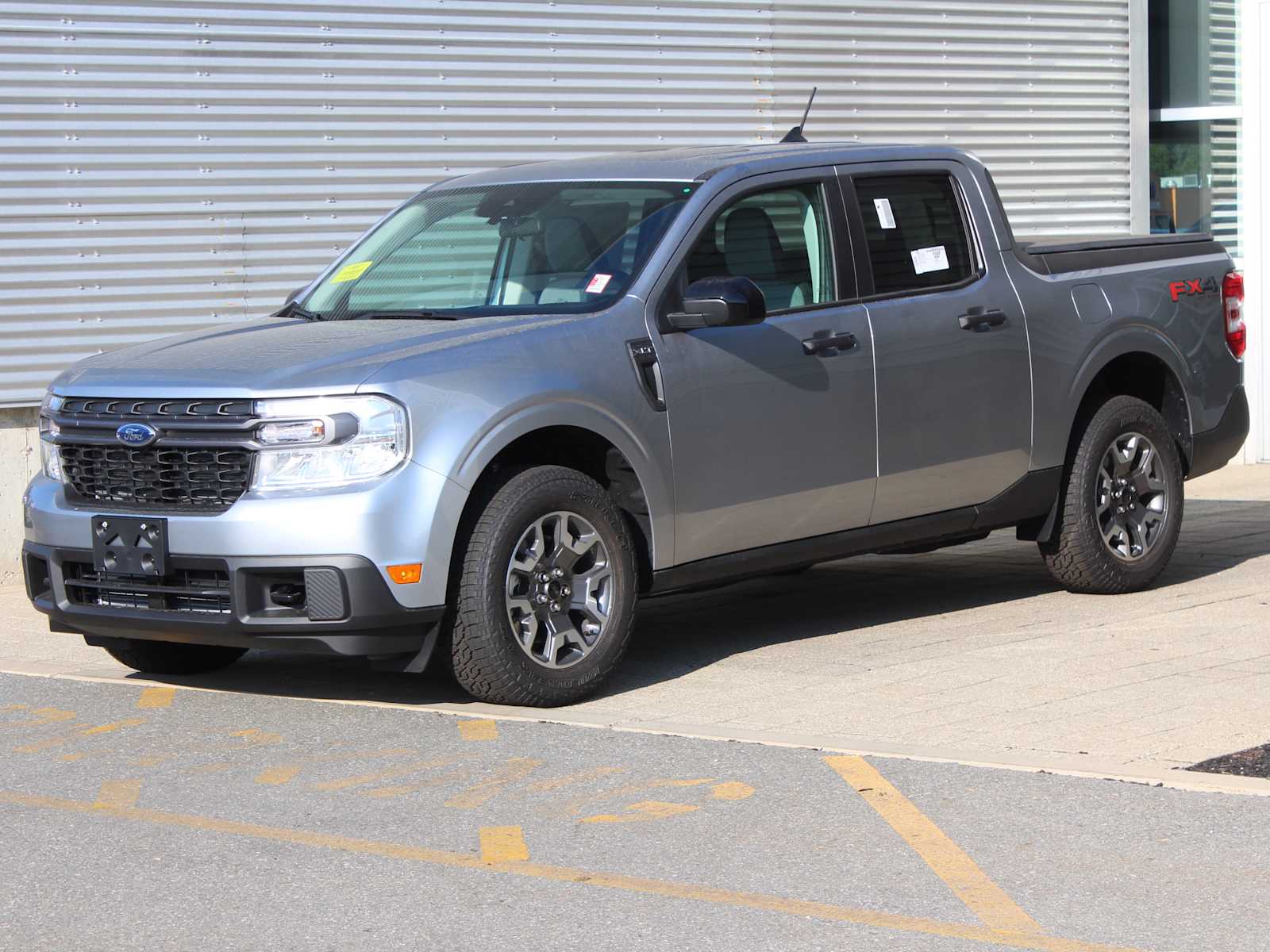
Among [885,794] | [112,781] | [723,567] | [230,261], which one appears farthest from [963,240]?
[230,261]

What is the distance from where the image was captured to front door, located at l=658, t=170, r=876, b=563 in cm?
710

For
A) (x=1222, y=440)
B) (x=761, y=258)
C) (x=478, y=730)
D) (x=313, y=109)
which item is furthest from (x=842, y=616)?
(x=313, y=109)

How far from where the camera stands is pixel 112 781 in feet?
19.4

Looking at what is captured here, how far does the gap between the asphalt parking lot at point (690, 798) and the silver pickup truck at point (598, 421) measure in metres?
0.40

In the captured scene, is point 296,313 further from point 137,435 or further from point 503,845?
point 503,845

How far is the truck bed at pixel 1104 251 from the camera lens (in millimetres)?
8477

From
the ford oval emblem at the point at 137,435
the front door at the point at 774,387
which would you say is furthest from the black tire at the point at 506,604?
the ford oval emblem at the point at 137,435

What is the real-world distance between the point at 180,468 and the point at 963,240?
11.2 ft

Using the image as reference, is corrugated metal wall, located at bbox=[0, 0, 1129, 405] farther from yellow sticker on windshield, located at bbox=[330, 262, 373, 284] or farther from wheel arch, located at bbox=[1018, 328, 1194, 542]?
wheel arch, located at bbox=[1018, 328, 1194, 542]

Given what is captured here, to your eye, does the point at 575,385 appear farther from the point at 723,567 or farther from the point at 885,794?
the point at 885,794

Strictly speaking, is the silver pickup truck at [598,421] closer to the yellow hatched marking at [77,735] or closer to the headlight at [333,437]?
the headlight at [333,437]

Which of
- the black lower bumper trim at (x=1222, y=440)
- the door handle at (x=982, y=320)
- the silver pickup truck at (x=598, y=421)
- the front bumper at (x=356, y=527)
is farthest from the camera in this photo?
the black lower bumper trim at (x=1222, y=440)

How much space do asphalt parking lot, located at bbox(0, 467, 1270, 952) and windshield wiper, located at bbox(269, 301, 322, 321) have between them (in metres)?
1.37

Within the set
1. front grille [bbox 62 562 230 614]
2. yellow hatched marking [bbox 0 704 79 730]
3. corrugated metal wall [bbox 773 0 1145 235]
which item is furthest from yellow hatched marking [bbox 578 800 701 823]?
corrugated metal wall [bbox 773 0 1145 235]
